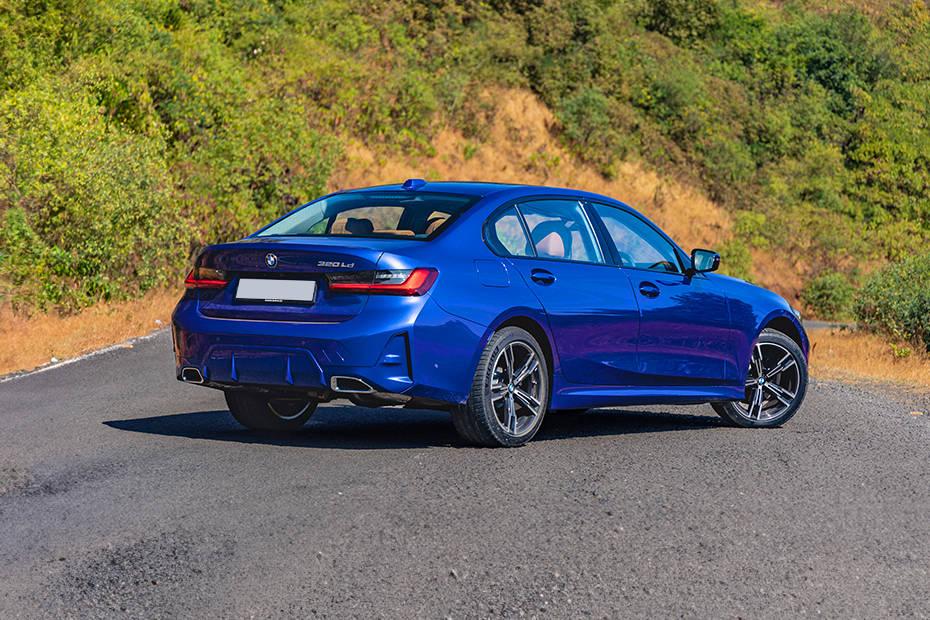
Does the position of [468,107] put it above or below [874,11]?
below

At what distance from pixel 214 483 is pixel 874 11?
276ft

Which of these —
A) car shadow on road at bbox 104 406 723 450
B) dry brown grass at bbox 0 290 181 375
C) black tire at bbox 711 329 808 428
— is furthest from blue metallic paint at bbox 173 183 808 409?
dry brown grass at bbox 0 290 181 375

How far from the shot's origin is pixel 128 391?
9891mm

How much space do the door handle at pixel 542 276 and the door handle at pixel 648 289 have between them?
0.88m

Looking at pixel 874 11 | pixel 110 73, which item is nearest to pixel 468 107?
pixel 110 73

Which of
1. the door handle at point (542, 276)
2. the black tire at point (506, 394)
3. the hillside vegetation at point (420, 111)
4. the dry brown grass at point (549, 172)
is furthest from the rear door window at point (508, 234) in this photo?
the dry brown grass at point (549, 172)

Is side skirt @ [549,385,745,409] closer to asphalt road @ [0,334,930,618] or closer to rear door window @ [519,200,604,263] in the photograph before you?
asphalt road @ [0,334,930,618]

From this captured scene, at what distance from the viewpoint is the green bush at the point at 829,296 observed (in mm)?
44500

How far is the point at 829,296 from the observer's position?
45.0 metres

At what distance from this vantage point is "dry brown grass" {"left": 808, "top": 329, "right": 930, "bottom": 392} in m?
13.3

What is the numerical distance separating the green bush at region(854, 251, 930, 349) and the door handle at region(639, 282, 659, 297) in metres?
13.1

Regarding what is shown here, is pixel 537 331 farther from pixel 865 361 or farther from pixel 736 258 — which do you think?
pixel 736 258

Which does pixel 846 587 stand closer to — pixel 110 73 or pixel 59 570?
pixel 59 570

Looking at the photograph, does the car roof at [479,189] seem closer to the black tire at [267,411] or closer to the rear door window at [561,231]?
the rear door window at [561,231]
